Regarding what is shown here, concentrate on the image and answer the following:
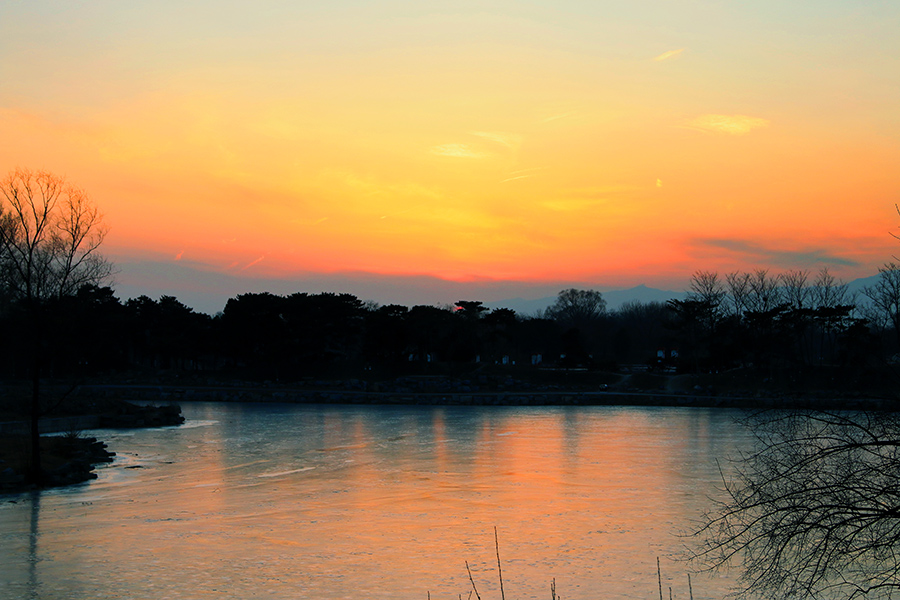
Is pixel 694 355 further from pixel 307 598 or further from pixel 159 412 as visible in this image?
pixel 307 598

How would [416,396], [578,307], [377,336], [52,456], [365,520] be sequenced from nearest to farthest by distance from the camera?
[365,520], [52,456], [416,396], [377,336], [578,307]

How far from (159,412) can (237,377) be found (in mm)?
27952

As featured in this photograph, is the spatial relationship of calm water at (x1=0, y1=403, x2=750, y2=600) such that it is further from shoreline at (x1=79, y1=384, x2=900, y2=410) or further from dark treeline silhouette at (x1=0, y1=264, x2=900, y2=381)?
dark treeline silhouette at (x1=0, y1=264, x2=900, y2=381)

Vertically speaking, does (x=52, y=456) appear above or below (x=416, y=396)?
above

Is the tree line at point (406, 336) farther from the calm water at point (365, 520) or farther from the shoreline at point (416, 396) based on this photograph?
the calm water at point (365, 520)

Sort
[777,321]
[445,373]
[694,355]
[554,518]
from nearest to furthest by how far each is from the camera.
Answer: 1. [554,518]
2. [777,321]
3. [694,355]
4. [445,373]

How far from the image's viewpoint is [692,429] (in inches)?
1177

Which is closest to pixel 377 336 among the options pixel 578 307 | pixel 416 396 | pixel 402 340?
pixel 402 340

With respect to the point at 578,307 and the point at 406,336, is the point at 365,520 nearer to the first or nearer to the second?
the point at 406,336

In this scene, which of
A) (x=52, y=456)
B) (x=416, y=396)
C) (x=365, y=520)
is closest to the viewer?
(x=365, y=520)

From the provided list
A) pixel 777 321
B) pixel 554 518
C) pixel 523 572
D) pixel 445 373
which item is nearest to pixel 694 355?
pixel 777 321

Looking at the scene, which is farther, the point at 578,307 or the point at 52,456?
the point at 578,307

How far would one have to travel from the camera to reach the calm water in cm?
974

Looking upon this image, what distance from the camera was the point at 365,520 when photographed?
1345 cm
